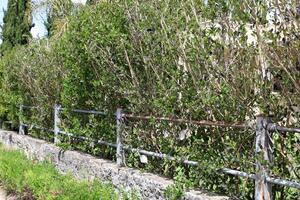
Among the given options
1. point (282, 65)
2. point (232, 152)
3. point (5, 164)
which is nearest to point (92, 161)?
point (5, 164)

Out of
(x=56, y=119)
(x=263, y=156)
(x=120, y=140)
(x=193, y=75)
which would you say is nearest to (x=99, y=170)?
(x=120, y=140)

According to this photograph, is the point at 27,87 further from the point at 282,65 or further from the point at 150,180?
the point at 282,65

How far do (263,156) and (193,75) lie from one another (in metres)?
1.38

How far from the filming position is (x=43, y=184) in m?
7.97

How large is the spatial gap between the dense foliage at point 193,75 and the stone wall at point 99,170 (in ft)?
0.84

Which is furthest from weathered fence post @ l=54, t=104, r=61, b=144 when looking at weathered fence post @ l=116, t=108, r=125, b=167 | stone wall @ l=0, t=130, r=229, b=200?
weathered fence post @ l=116, t=108, r=125, b=167

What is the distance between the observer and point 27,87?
496 inches

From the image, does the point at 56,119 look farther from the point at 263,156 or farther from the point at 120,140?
the point at 263,156

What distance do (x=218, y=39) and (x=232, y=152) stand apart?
1208 mm

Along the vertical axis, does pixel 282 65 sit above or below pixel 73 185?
above

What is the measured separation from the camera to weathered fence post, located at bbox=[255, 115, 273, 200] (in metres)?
4.70

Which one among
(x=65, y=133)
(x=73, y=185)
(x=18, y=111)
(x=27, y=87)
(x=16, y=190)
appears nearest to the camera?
(x=73, y=185)

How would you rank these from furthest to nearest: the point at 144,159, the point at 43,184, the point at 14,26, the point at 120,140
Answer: the point at 14,26 → the point at 43,184 → the point at 120,140 → the point at 144,159

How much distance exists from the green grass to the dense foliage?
2.15 ft
